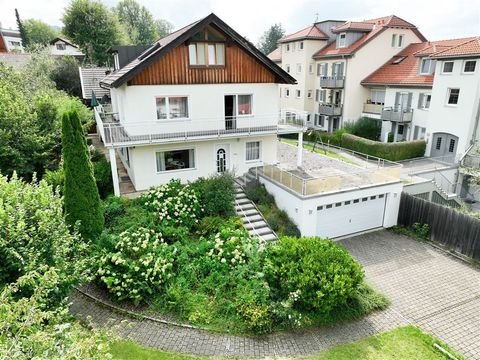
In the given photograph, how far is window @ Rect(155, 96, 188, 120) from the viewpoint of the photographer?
60.9 feet

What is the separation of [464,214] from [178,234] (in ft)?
46.8

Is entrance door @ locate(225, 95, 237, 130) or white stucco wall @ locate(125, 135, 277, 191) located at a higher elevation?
entrance door @ locate(225, 95, 237, 130)

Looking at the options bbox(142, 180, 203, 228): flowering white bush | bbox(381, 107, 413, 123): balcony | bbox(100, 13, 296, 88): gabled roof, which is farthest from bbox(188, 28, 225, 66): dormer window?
bbox(381, 107, 413, 123): balcony

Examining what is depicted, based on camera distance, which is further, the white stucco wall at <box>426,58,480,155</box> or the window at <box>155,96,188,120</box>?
the white stucco wall at <box>426,58,480,155</box>

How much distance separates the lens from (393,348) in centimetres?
1096

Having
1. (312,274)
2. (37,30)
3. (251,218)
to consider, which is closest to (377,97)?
(251,218)

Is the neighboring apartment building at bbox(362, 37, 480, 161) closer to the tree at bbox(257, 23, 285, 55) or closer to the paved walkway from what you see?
the paved walkway

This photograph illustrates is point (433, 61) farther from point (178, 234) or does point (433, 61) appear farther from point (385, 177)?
point (178, 234)

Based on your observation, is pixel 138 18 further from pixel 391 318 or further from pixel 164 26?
pixel 391 318

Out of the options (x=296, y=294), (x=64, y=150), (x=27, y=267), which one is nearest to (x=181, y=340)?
(x=296, y=294)

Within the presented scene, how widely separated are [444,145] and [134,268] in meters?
26.7

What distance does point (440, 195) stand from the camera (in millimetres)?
22578

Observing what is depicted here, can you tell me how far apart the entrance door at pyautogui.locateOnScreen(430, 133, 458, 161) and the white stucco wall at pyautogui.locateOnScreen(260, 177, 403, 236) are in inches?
388

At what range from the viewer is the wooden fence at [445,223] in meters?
16.3
